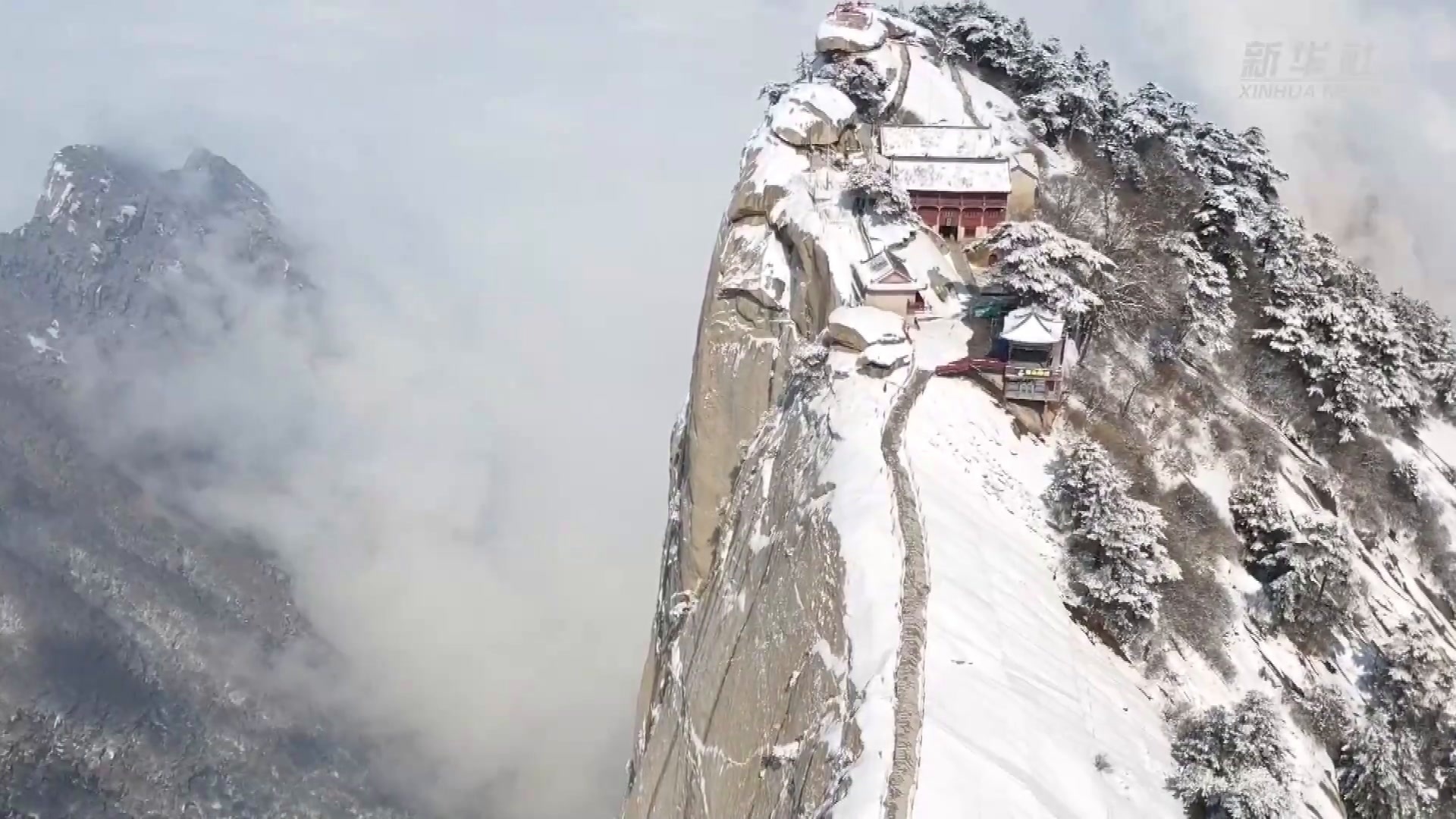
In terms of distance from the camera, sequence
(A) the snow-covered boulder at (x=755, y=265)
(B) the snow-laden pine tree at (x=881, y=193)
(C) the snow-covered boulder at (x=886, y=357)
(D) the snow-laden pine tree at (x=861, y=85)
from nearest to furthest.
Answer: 1. (C) the snow-covered boulder at (x=886, y=357)
2. (B) the snow-laden pine tree at (x=881, y=193)
3. (A) the snow-covered boulder at (x=755, y=265)
4. (D) the snow-laden pine tree at (x=861, y=85)

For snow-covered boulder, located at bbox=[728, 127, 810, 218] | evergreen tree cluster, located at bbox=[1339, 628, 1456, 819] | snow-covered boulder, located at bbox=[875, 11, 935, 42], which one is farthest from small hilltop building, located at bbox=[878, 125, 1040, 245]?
evergreen tree cluster, located at bbox=[1339, 628, 1456, 819]

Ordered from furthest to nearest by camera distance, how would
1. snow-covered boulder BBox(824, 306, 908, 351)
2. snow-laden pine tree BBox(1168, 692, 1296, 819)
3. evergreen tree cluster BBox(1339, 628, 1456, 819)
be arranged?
snow-covered boulder BBox(824, 306, 908, 351) < evergreen tree cluster BBox(1339, 628, 1456, 819) < snow-laden pine tree BBox(1168, 692, 1296, 819)

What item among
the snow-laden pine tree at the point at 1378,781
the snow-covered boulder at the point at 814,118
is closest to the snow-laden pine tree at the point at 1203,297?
the snow-covered boulder at the point at 814,118

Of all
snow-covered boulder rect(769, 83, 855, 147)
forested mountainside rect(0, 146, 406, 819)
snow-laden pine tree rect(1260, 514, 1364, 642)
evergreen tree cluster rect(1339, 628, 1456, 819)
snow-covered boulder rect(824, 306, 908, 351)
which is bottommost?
forested mountainside rect(0, 146, 406, 819)

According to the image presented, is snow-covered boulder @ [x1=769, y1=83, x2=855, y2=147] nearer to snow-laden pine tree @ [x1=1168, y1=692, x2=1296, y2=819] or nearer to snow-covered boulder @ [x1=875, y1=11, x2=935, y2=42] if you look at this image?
snow-covered boulder @ [x1=875, y1=11, x2=935, y2=42]

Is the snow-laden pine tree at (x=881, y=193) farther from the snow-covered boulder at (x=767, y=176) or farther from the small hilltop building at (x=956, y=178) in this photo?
the snow-covered boulder at (x=767, y=176)

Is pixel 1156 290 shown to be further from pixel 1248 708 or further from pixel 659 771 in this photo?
pixel 659 771
